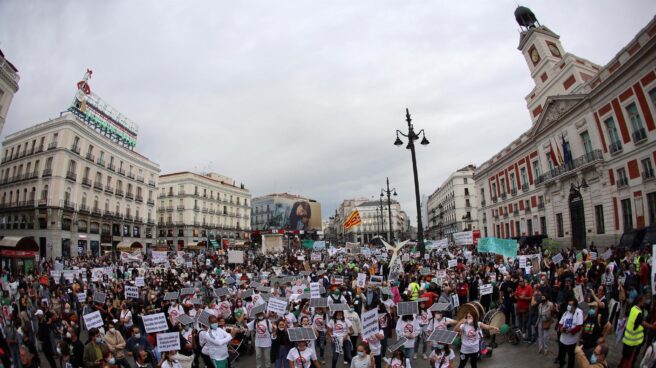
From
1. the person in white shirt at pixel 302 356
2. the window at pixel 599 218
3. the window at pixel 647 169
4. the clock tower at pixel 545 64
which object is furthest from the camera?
the clock tower at pixel 545 64

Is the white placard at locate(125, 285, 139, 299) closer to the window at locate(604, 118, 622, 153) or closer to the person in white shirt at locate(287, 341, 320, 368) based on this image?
the person in white shirt at locate(287, 341, 320, 368)

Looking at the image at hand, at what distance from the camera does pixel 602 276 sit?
14.4 m

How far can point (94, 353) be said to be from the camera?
816cm

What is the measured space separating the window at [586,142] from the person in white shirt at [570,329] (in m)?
26.7

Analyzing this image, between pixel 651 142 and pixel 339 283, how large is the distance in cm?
2142

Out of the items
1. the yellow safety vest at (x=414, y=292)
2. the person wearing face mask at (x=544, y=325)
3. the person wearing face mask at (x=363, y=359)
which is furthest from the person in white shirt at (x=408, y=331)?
the yellow safety vest at (x=414, y=292)

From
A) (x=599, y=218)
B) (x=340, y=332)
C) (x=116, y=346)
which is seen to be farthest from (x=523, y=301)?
(x=599, y=218)

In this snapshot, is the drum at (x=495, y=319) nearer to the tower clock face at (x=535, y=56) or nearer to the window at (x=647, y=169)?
the window at (x=647, y=169)

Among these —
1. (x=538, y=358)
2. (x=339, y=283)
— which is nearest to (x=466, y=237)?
(x=339, y=283)

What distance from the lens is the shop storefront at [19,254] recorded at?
2725 centimetres

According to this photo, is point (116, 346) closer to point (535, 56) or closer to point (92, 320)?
point (92, 320)

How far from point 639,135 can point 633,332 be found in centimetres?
2277

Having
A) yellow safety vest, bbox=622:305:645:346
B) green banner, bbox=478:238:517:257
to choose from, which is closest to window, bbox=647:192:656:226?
green banner, bbox=478:238:517:257

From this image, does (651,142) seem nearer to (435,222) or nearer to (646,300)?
(646,300)
